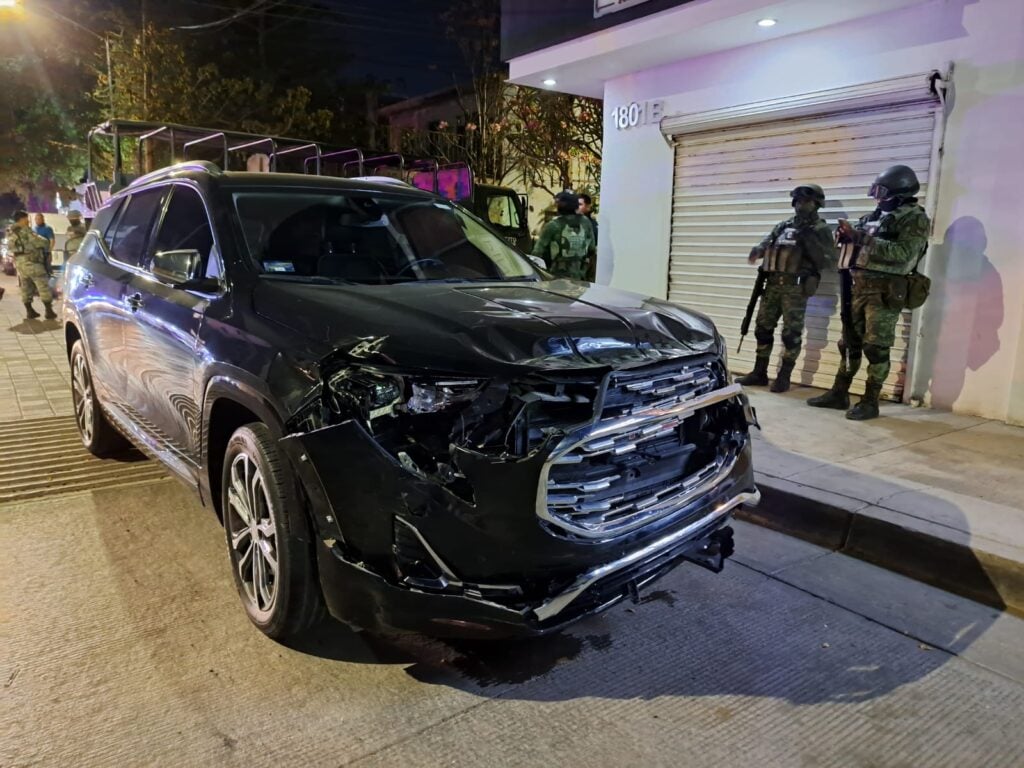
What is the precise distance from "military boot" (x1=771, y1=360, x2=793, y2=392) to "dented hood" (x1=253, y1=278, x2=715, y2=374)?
4237 millimetres

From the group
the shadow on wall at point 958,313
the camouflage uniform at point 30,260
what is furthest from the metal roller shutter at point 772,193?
the camouflage uniform at point 30,260

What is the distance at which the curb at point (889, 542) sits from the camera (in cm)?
349

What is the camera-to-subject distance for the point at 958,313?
6.33m

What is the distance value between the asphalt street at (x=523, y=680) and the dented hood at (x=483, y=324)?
3.95ft

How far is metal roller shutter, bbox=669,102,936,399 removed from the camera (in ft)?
22.1

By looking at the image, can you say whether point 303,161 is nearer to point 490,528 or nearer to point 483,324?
point 483,324

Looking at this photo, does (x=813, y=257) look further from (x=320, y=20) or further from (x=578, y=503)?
(x=320, y=20)

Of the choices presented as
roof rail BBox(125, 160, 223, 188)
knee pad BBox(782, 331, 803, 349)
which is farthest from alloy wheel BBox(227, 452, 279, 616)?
knee pad BBox(782, 331, 803, 349)

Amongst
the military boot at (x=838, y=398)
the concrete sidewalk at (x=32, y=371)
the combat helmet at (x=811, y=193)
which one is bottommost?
the concrete sidewalk at (x=32, y=371)

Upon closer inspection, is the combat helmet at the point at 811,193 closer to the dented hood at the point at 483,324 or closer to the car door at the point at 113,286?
the dented hood at the point at 483,324

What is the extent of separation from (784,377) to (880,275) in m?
1.50

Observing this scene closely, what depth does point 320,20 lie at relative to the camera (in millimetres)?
27047

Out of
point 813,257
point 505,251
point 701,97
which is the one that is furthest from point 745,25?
point 505,251

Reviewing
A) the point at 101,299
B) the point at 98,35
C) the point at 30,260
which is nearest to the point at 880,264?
the point at 101,299
